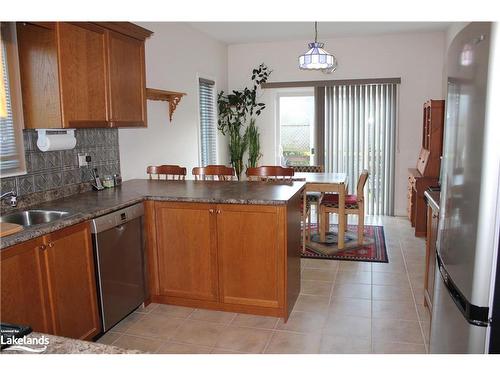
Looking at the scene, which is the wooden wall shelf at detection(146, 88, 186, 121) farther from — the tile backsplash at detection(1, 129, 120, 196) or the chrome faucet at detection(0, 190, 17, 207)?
the chrome faucet at detection(0, 190, 17, 207)

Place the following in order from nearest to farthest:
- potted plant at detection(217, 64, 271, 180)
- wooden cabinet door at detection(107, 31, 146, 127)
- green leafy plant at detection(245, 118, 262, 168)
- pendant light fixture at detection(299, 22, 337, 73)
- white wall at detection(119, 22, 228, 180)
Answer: wooden cabinet door at detection(107, 31, 146, 127)
pendant light fixture at detection(299, 22, 337, 73)
white wall at detection(119, 22, 228, 180)
potted plant at detection(217, 64, 271, 180)
green leafy plant at detection(245, 118, 262, 168)

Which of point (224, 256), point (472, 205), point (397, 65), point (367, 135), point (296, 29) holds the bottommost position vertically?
point (224, 256)

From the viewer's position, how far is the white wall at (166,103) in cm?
432

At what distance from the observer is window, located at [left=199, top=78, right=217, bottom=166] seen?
6.08 meters

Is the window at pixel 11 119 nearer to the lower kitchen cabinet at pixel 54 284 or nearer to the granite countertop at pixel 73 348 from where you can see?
the lower kitchen cabinet at pixel 54 284

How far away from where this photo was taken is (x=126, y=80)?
335 centimetres

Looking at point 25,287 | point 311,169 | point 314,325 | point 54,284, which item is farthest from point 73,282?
point 311,169

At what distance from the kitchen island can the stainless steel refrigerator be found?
→ 134cm

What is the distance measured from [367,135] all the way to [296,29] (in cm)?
194

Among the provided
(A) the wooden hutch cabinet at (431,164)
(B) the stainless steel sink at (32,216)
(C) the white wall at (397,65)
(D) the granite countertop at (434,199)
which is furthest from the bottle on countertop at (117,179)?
(C) the white wall at (397,65)

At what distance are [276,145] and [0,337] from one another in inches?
244

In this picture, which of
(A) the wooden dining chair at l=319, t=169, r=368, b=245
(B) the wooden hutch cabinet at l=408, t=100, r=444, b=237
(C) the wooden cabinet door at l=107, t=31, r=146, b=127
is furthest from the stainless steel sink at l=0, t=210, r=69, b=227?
(B) the wooden hutch cabinet at l=408, t=100, r=444, b=237

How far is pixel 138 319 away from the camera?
3.08 m

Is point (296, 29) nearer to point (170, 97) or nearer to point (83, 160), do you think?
point (170, 97)
